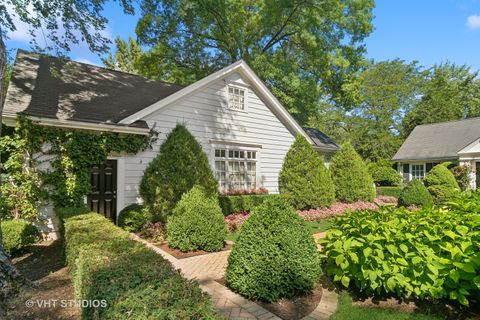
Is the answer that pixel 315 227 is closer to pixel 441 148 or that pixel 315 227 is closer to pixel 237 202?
pixel 237 202

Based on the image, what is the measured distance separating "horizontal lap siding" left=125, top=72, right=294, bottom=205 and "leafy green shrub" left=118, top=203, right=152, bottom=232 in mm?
604

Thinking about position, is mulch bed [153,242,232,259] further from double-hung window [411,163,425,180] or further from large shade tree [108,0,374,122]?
double-hung window [411,163,425,180]

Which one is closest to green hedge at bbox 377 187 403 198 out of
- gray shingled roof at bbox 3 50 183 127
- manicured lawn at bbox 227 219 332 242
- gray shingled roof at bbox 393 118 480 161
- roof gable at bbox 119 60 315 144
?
gray shingled roof at bbox 393 118 480 161

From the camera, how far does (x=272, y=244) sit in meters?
4.38

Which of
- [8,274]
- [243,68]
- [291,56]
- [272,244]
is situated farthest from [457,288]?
[291,56]

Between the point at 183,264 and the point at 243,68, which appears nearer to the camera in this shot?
the point at 183,264

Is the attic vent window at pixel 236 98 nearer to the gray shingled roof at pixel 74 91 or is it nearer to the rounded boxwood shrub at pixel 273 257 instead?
the gray shingled roof at pixel 74 91

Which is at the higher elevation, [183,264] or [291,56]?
[291,56]

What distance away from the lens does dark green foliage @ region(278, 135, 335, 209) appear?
1283cm

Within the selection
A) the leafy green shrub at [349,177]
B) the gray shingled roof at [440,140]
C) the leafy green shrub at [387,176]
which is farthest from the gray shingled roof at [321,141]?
the gray shingled roof at [440,140]

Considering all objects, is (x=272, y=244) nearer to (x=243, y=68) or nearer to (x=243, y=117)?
(x=243, y=117)

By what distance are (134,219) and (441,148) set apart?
25414 mm

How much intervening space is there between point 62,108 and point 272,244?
26.7ft

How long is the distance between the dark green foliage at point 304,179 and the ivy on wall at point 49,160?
7151 millimetres
